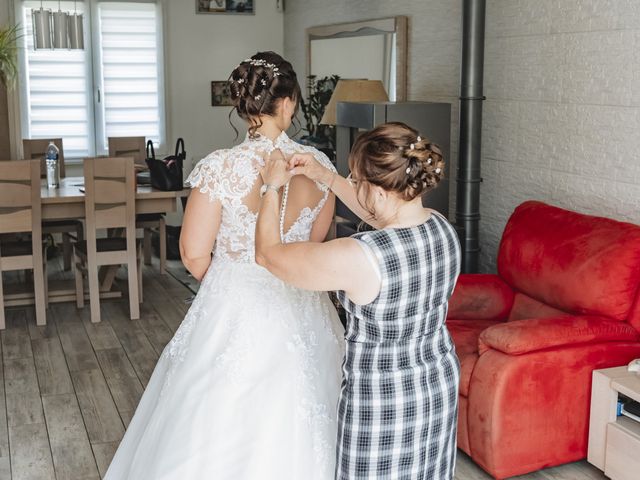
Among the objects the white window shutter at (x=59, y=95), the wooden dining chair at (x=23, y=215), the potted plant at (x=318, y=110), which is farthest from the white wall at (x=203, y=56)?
the wooden dining chair at (x=23, y=215)

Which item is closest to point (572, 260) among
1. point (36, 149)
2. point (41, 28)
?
point (41, 28)

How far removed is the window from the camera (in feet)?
24.8

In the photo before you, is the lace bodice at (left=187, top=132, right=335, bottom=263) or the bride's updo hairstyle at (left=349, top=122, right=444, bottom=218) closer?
the bride's updo hairstyle at (left=349, top=122, right=444, bottom=218)

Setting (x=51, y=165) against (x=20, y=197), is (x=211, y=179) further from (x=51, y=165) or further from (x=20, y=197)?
(x=51, y=165)

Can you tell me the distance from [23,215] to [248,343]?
10.4ft

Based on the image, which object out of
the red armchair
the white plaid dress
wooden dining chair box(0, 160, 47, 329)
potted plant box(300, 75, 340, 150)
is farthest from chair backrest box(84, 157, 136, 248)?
the white plaid dress

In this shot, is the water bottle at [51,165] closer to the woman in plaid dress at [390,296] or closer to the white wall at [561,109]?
the white wall at [561,109]

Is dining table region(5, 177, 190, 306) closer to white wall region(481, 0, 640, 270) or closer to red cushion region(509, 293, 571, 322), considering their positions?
white wall region(481, 0, 640, 270)

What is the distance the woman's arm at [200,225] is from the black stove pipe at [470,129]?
2394mm

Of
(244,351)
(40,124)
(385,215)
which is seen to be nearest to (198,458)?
(244,351)

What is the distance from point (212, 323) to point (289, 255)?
0.67 meters

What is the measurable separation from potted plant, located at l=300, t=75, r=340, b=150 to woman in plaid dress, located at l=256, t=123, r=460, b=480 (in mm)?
4702

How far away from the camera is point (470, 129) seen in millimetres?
4523

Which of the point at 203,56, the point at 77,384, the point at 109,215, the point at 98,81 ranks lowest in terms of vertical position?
the point at 77,384
